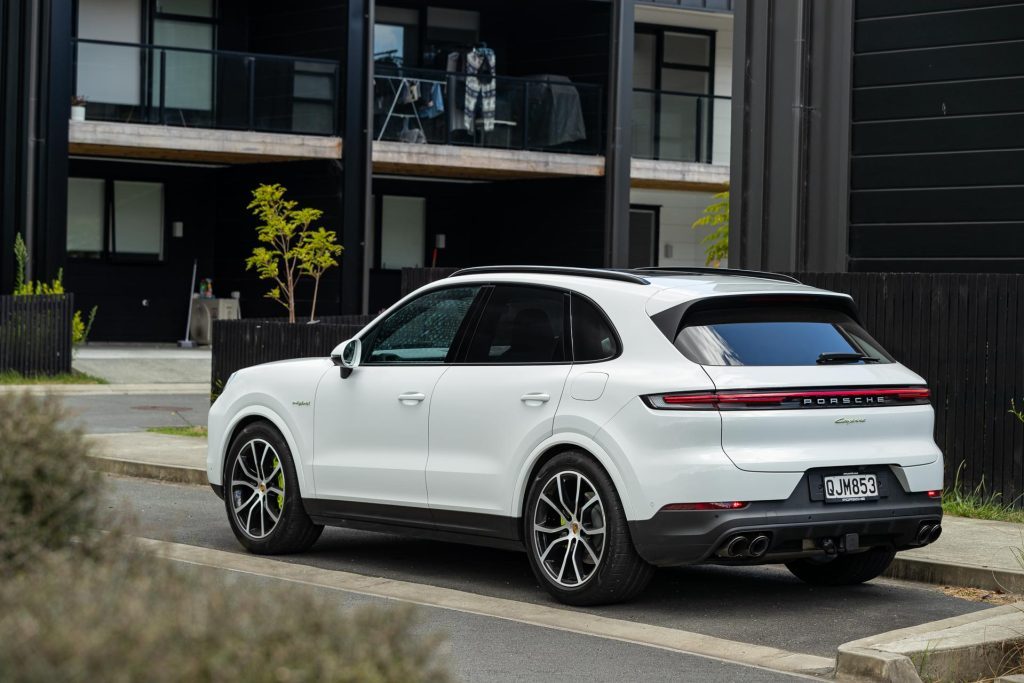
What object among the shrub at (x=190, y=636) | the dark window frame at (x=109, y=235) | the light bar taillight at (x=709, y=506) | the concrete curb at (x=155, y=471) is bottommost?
the concrete curb at (x=155, y=471)

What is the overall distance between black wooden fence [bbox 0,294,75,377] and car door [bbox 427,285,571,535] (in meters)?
16.0

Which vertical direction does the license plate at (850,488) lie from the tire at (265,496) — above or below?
above

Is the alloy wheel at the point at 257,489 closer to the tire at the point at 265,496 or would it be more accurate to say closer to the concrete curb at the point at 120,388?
the tire at the point at 265,496

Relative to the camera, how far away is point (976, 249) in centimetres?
1301

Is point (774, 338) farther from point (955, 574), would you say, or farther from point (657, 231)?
point (657, 231)

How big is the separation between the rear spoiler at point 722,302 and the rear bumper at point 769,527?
894mm

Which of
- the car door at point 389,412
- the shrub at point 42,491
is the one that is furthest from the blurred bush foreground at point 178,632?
the car door at point 389,412

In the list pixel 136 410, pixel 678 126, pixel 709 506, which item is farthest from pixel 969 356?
pixel 678 126

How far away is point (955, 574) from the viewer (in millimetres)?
8664

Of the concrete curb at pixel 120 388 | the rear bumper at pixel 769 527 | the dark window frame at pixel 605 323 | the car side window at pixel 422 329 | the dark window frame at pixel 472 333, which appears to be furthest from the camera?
the concrete curb at pixel 120 388

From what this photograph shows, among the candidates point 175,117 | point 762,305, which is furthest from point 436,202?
point 762,305

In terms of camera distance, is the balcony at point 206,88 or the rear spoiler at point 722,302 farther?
the balcony at point 206,88

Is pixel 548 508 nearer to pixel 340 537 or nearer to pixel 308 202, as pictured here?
pixel 340 537

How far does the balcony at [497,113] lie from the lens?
28.8m
